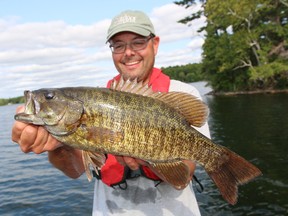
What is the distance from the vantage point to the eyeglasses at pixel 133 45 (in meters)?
4.36

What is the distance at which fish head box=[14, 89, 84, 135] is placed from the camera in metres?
3.29

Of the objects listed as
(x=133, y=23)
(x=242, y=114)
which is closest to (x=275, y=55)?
(x=242, y=114)

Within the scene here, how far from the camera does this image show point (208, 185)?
12945 millimetres

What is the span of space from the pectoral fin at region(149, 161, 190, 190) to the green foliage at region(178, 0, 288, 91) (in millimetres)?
46458

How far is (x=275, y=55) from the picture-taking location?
50.3 m

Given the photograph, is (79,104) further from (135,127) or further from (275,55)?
(275,55)

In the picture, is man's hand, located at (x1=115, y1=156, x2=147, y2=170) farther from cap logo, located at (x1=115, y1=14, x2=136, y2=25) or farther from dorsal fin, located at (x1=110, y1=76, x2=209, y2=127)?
cap logo, located at (x1=115, y1=14, x2=136, y2=25)

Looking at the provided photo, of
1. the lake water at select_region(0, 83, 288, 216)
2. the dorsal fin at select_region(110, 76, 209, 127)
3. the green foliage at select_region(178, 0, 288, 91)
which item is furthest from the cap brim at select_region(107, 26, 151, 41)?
the green foliage at select_region(178, 0, 288, 91)

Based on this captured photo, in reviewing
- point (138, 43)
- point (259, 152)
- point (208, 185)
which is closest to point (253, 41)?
point (259, 152)

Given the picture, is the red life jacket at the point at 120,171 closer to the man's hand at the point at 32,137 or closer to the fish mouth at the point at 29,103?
the man's hand at the point at 32,137

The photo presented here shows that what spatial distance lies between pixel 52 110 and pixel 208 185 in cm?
1069

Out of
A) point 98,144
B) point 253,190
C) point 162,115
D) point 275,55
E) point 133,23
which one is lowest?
point 253,190

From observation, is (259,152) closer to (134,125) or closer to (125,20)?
(125,20)

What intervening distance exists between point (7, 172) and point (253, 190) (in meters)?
13.5
